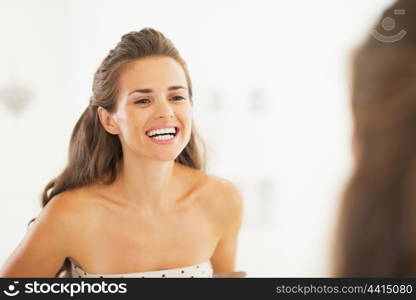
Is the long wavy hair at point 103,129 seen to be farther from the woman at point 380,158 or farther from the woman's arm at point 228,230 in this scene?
the woman at point 380,158

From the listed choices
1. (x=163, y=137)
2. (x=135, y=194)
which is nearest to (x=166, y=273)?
(x=135, y=194)

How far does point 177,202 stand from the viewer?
1164 mm

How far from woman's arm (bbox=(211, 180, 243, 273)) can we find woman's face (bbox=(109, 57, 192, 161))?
24 centimetres

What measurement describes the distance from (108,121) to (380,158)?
0.82m

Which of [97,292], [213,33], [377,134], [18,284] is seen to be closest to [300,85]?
[213,33]

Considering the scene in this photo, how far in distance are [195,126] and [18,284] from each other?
1.82 ft

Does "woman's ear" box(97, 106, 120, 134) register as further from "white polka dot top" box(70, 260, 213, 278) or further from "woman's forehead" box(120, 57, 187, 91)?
"white polka dot top" box(70, 260, 213, 278)

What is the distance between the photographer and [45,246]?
3.44ft

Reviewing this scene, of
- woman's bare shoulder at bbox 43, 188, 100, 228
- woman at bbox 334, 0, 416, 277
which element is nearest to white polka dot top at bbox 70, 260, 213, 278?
woman's bare shoulder at bbox 43, 188, 100, 228

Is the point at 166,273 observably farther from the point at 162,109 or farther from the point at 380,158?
the point at 380,158

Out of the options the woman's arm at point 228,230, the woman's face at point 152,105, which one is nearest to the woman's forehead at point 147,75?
the woman's face at point 152,105

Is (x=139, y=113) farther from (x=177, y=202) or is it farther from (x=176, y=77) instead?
(x=177, y=202)

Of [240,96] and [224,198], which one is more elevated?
[240,96]

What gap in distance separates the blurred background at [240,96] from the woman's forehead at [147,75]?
22cm
